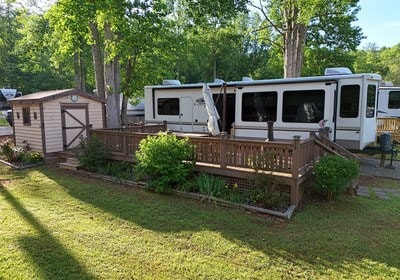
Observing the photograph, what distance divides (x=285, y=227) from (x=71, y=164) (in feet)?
21.9

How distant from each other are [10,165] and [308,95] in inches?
378

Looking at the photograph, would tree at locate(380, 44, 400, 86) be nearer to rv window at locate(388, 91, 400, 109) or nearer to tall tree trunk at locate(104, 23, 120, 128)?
rv window at locate(388, 91, 400, 109)

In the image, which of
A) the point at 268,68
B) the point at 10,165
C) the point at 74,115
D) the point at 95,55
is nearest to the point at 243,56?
the point at 268,68

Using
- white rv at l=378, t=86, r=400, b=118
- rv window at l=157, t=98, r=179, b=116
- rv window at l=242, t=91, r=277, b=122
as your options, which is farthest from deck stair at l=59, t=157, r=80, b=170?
white rv at l=378, t=86, r=400, b=118

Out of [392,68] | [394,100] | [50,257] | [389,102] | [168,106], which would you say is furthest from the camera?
[392,68]

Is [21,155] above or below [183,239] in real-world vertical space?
above

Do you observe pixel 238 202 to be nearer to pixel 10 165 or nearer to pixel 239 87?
pixel 239 87

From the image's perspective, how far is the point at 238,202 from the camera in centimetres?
575

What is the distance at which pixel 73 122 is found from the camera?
10336 millimetres

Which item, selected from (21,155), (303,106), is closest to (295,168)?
(303,106)

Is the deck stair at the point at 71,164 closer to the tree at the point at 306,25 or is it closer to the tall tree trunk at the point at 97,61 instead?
the tall tree trunk at the point at 97,61

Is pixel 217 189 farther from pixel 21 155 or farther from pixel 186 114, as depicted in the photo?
pixel 21 155

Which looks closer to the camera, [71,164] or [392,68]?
[71,164]

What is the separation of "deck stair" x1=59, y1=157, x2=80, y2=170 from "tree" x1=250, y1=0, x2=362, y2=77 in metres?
11.1
